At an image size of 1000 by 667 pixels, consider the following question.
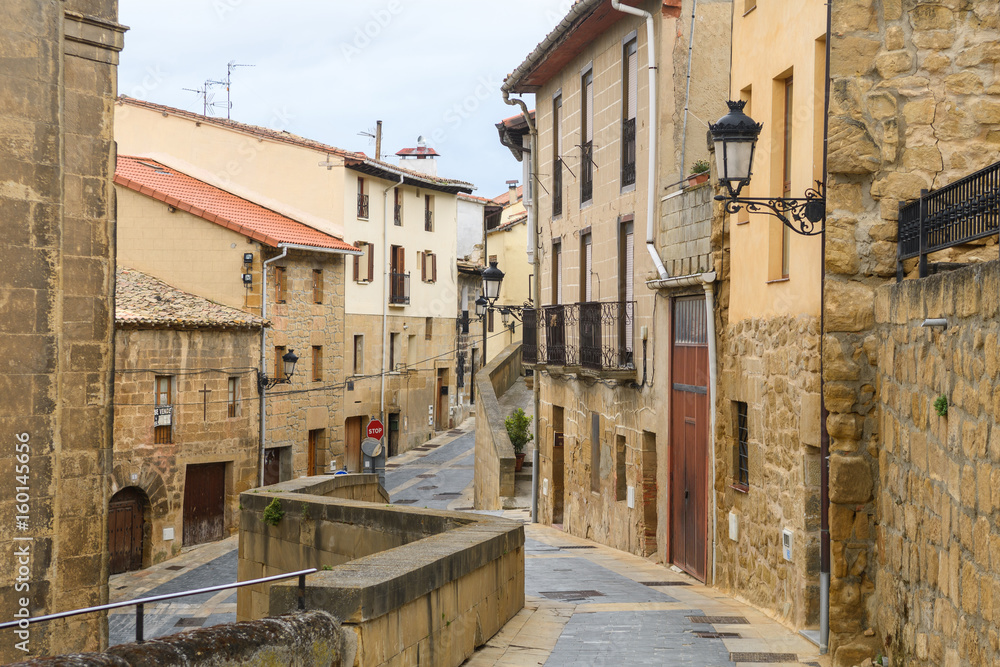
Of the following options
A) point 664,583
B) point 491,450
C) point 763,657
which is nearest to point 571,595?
point 664,583

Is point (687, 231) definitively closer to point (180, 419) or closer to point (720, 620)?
point (720, 620)

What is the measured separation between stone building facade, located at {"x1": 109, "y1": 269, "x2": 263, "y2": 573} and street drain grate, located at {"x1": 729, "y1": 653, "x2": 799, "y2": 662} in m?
18.9

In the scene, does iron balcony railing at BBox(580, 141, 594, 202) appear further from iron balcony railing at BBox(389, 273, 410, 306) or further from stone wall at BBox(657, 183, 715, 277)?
iron balcony railing at BBox(389, 273, 410, 306)

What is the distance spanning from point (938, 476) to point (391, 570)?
11.0 feet

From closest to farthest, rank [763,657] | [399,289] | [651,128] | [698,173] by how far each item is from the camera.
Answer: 1. [763,657]
2. [698,173]
3. [651,128]
4. [399,289]

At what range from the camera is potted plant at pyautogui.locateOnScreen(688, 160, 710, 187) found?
14.7 metres

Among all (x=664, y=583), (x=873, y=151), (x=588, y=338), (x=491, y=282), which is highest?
(x=873, y=151)

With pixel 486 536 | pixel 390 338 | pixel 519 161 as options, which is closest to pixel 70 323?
pixel 486 536

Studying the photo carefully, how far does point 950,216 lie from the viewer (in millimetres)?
7023

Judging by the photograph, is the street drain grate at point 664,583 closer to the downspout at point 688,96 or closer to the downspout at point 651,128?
the downspout at point 651,128

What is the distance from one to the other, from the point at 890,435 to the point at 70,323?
920 centimetres

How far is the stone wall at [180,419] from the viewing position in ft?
84.1

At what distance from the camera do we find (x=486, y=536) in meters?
9.02

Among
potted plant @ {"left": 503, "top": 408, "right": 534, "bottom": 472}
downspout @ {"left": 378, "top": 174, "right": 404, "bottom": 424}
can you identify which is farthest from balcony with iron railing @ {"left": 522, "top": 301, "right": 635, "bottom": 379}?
downspout @ {"left": 378, "top": 174, "right": 404, "bottom": 424}
